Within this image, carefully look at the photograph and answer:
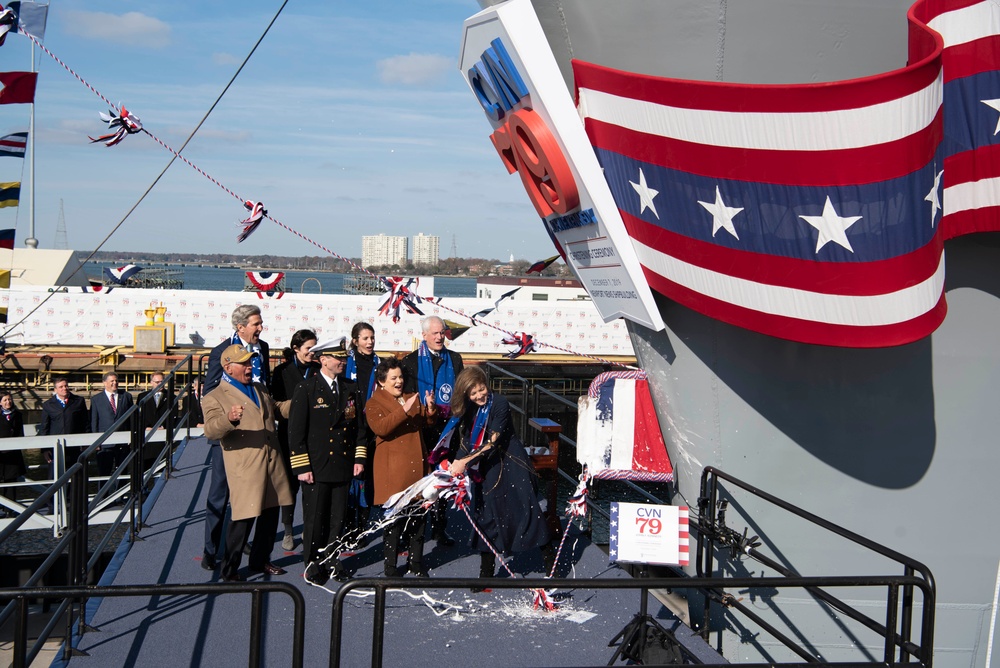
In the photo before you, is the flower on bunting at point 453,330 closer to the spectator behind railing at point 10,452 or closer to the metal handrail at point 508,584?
the metal handrail at point 508,584

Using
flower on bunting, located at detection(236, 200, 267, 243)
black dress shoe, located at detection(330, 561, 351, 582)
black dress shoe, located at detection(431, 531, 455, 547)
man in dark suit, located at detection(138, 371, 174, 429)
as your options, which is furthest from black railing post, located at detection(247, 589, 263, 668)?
flower on bunting, located at detection(236, 200, 267, 243)

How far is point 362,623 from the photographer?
482 centimetres

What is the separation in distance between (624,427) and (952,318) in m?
2.00

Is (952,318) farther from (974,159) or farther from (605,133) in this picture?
(605,133)

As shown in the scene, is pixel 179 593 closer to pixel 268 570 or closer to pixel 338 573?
pixel 338 573

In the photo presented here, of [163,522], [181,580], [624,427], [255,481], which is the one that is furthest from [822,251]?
[163,522]

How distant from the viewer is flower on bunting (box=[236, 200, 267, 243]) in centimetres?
935

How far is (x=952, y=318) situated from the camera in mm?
4867

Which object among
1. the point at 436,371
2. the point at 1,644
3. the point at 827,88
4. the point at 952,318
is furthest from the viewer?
A: the point at 1,644

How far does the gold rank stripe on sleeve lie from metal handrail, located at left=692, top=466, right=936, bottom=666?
2363 mm

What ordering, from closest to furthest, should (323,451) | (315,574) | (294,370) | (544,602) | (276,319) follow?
(544,602) → (323,451) → (315,574) → (294,370) → (276,319)

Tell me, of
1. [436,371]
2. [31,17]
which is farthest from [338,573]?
[31,17]

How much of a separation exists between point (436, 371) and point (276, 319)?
779 inches

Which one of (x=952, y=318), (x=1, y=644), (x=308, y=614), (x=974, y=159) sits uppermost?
(x=974, y=159)
